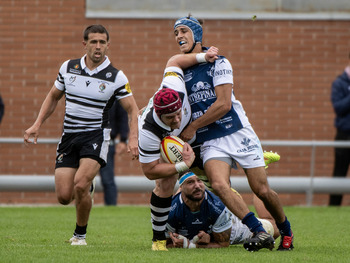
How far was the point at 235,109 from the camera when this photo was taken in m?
8.23

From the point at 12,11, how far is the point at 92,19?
1.53 m

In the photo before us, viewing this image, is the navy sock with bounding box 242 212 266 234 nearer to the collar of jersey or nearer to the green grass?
the green grass

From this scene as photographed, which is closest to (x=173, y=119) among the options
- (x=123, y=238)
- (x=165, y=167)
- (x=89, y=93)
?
(x=165, y=167)

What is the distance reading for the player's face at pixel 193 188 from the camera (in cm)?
841

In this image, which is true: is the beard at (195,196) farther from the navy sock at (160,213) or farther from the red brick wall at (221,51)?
the red brick wall at (221,51)

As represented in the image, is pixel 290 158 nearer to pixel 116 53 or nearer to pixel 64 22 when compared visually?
pixel 116 53

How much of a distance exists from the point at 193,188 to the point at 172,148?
819 millimetres

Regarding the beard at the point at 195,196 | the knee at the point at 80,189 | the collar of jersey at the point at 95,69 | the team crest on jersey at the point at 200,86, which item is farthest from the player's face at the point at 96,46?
the beard at the point at 195,196

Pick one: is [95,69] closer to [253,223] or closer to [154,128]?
[154,128]

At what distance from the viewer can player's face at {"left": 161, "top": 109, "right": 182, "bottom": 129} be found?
25.0 ft

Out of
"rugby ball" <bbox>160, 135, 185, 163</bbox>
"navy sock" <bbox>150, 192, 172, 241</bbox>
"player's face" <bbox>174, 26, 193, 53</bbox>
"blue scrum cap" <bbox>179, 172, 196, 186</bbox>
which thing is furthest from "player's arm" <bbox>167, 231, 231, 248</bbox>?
"player's face" <bbox>174, 26, 193, 53</bbox>

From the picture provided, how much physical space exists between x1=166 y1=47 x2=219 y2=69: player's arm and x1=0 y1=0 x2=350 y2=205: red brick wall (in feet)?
24.2

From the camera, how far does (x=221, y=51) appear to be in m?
15.5

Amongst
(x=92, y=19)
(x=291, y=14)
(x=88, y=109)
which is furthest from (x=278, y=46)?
(x=88, y=109)
